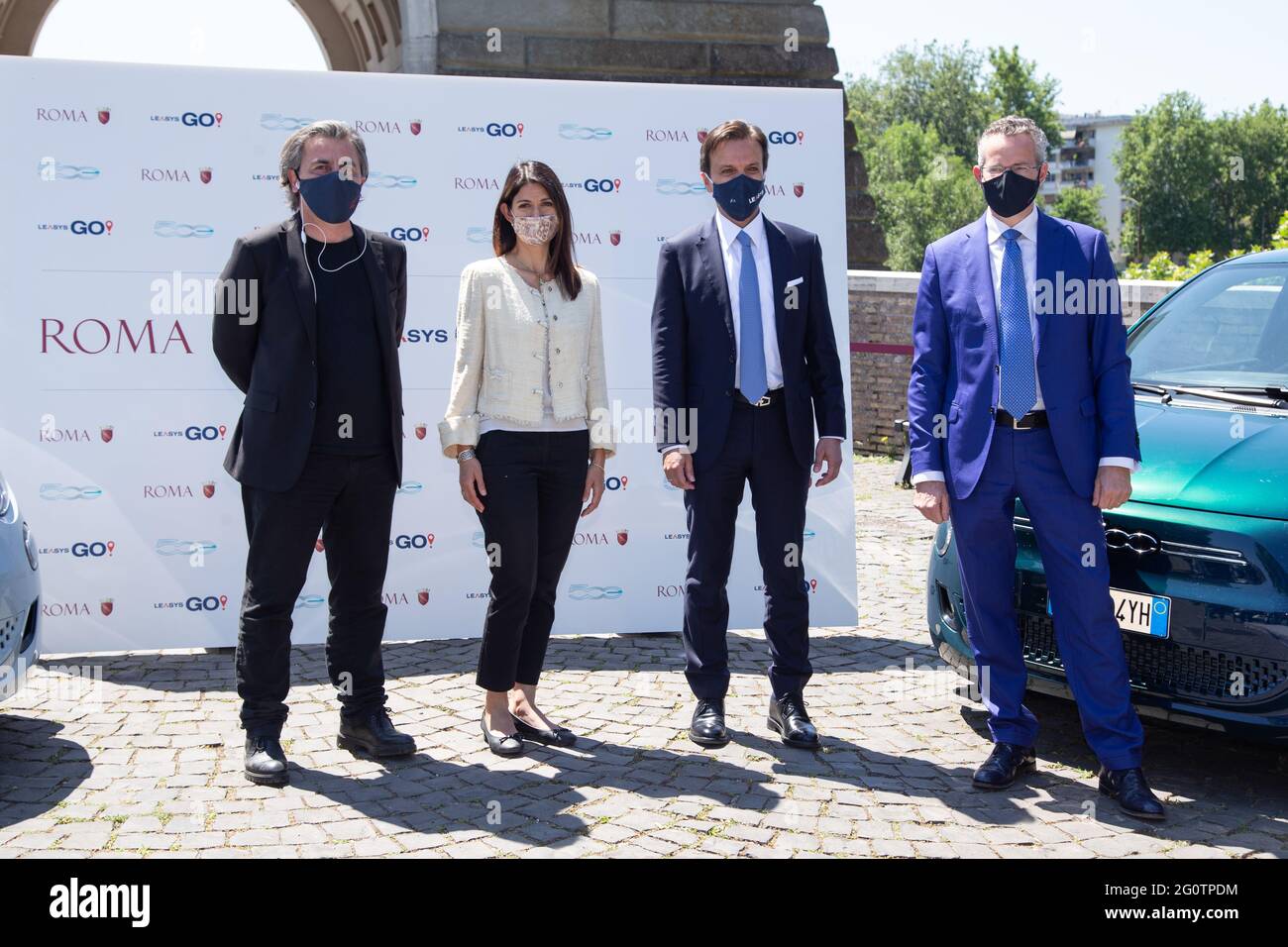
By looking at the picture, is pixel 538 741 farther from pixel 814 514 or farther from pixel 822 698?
pixel 814 514

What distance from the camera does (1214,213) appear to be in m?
82.9

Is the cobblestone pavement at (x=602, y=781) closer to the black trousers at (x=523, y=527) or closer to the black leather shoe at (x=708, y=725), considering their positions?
the black leather shoe at (x=708, y=725)

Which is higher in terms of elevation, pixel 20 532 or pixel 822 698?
pixel 20 532

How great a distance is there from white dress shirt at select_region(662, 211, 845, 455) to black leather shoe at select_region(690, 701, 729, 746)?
3.34 feet

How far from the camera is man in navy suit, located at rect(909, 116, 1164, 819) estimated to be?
4.19 meters

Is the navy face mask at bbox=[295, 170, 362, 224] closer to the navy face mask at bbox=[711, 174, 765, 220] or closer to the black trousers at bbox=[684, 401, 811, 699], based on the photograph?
the navy face mask at bbox=[711, 174, 765, 220]

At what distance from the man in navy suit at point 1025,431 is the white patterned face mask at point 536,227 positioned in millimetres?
1352

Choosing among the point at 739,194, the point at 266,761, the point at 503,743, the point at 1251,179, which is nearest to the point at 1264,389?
the point at 739,194

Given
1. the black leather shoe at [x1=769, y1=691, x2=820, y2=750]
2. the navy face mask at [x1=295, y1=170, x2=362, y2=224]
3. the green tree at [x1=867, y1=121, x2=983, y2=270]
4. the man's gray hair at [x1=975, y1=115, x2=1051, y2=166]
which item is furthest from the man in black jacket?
the green tree at [x1=867, y1=121, x2=983, y2=270]

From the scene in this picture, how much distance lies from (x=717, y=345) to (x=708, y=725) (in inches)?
56.4

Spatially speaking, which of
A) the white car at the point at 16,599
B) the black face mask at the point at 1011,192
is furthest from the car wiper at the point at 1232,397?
the white car at the point at 16,599

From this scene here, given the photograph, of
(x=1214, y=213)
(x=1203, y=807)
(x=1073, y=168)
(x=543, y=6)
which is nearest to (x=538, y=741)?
(x=1203, y=807)

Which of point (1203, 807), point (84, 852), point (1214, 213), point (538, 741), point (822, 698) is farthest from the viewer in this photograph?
point (1214, 213)

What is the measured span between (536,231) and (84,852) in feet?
8.25
